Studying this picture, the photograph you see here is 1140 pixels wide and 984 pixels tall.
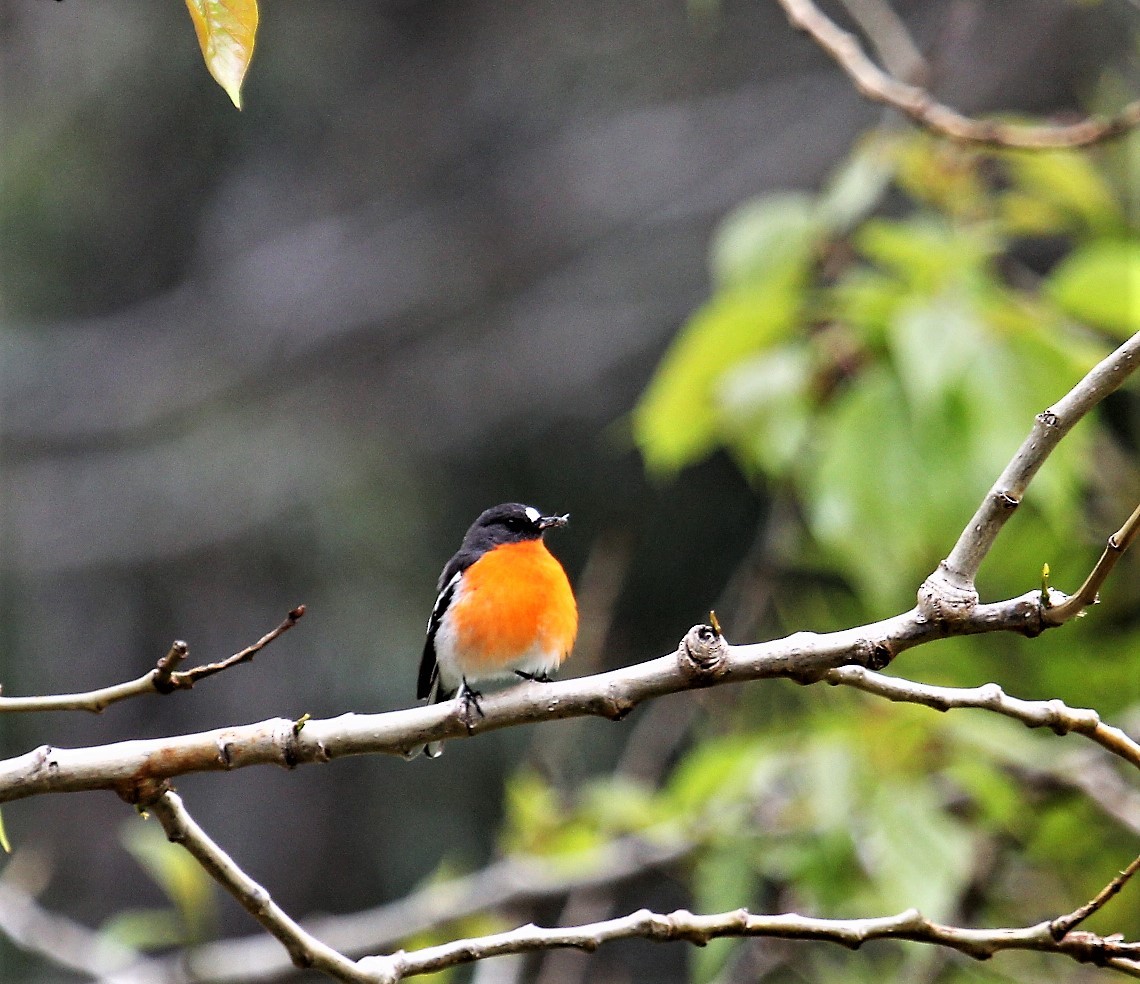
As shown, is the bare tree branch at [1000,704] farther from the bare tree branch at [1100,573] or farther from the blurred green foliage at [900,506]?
the blurred green foliage at [900,506]

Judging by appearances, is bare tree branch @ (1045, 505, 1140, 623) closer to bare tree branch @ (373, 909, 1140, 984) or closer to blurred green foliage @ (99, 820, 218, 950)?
bare tree branch @ (373, 909, 1140, 984)

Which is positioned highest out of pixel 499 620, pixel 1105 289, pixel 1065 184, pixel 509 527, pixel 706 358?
pixel 1065 184

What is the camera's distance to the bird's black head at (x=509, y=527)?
451 centimetres

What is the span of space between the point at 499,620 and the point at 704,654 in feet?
6.66

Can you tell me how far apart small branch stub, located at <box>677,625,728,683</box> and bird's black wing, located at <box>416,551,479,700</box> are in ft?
7.45

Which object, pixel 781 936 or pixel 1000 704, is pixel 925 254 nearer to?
pixel 1000 704

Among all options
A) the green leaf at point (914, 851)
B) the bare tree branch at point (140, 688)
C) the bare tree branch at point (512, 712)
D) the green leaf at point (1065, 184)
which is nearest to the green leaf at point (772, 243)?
the green leaf at point (1065, 184)

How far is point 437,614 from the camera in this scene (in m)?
4.27

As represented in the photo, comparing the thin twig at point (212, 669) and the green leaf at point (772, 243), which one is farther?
the green leaf at point (772, 243)

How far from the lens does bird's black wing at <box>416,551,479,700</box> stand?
4258 mm

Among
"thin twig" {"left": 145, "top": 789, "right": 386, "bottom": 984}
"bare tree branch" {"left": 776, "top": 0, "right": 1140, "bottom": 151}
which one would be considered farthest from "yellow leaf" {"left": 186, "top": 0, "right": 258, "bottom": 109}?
"bare tree branch" {"left": 776, "top": 0, "right": 1140, "bottom": 151}

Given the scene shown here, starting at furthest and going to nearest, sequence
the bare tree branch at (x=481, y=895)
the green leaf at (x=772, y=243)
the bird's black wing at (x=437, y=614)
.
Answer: the bird's black wing at (x=437, y=614) < the bare tree branch at (x=481, y=895) < the green leaf at (x=772, y=243)

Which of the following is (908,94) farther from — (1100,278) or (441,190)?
(441,190)

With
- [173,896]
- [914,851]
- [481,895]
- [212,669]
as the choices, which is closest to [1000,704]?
[212,669]
